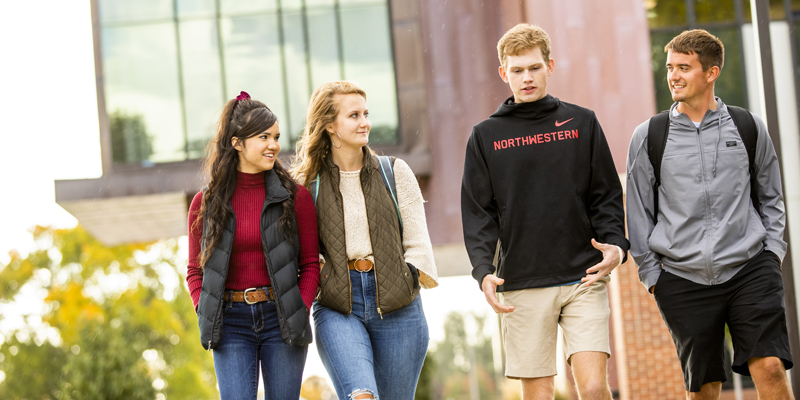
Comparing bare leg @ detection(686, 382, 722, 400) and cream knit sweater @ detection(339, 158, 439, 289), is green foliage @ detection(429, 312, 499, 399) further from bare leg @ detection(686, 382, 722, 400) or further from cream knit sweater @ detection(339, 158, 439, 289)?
cream knit sweater @ detection(339, 158, 439, 289)

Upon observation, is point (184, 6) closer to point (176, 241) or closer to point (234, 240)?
point (234, 240)

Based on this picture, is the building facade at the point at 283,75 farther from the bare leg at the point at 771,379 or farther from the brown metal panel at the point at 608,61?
the bare leg at the point at 771,379

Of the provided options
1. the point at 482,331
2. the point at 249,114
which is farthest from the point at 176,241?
the point at 482,331

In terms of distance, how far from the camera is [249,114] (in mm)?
4672

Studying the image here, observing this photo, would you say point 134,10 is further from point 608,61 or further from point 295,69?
point 608,61

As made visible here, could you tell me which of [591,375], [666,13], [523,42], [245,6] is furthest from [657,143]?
[245,6]

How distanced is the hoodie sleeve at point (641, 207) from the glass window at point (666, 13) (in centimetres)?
1316

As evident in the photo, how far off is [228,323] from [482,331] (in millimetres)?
117617

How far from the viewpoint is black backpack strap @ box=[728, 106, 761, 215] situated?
4.63 m

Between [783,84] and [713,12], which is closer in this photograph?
[783,84]

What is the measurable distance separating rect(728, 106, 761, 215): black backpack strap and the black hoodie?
0.78 m

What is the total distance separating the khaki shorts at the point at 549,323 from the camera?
4402 mm

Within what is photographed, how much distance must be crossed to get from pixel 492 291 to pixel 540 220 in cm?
48

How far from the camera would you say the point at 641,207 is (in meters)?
4.79
